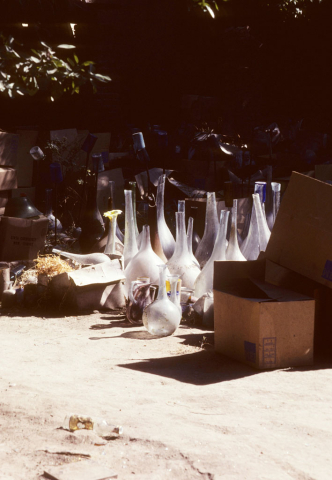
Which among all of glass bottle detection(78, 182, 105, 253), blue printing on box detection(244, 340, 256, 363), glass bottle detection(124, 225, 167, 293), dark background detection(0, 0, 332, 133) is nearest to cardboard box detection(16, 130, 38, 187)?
dark background detection(0, 0, 332, 133)

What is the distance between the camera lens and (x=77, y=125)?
7367 mm

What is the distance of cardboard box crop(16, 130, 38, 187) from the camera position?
20.4 feet

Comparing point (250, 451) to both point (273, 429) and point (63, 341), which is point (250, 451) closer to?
point (273, 429)

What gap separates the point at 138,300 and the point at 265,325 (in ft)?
3.39

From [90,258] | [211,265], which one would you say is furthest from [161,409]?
[90,258]

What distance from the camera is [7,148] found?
15.4ft

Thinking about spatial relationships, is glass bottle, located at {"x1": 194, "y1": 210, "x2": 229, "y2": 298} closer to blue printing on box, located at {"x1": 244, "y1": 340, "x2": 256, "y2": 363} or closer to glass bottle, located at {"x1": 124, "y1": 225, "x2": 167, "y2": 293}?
glass bottle, located at {"x1": 124, "y1": 225, "x2": 167, "y2": 293}

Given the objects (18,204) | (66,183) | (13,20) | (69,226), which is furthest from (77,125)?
(13,20)

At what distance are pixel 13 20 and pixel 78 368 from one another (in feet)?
5.00

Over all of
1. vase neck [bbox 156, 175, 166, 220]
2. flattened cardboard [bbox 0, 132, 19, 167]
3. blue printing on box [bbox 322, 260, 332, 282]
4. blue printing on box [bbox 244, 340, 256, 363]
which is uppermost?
flattened cardboard [bbox 0, 132, 19, 167]

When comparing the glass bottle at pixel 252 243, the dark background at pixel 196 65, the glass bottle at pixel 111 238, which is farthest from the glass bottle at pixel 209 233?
the dark background at pixel 196 65

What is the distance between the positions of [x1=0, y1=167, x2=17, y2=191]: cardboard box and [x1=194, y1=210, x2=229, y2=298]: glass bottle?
204cm

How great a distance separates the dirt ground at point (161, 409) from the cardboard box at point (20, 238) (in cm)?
140

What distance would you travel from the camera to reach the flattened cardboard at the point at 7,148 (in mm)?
4660
